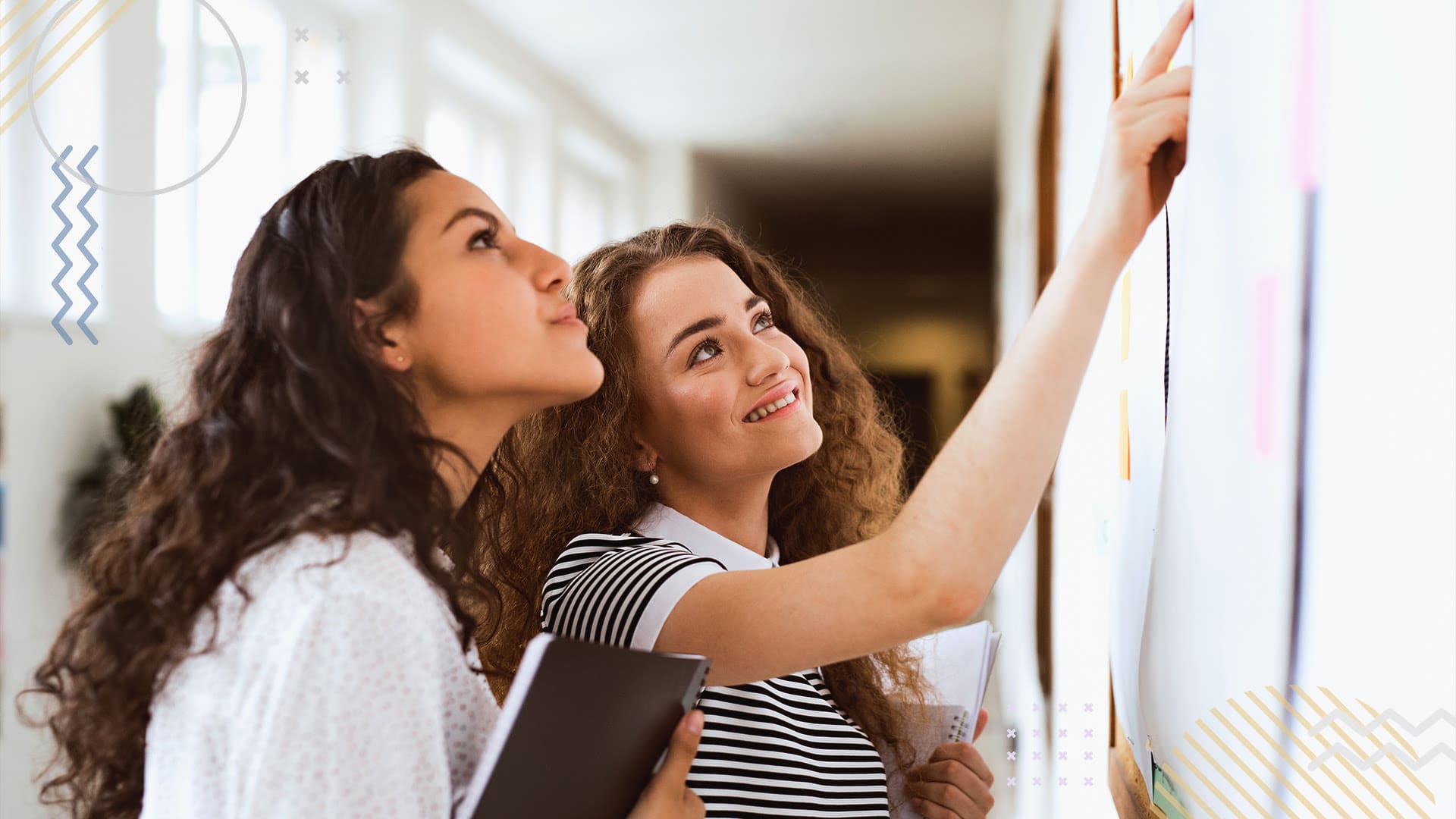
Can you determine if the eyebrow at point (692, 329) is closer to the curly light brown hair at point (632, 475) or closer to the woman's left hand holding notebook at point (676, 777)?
the curly light brown hair at point (632, 475)

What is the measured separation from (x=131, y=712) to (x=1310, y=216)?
27.9 inches

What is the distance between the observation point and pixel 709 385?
101 centimetres

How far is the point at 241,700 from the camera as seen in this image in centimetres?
Answer: 59

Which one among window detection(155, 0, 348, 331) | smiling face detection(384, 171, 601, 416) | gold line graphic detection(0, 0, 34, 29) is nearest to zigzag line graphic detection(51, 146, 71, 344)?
window detection(155, 0, 348, 331)

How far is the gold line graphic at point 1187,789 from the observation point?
72 centimetres

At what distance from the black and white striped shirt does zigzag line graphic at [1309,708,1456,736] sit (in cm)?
41

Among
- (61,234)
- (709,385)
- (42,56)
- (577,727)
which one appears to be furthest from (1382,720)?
(61,234)

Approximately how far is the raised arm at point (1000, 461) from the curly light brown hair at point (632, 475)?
37cm

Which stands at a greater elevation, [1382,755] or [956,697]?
[1382,755]

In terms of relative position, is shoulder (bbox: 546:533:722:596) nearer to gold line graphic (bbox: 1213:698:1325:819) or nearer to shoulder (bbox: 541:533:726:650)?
shoulder (bbox: 541:533:726:650)

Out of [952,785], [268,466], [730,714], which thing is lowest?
[952,785]

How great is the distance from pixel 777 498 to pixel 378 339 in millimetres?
620

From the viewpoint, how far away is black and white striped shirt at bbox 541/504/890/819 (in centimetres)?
83

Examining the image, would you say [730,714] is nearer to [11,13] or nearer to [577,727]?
[577,727]
